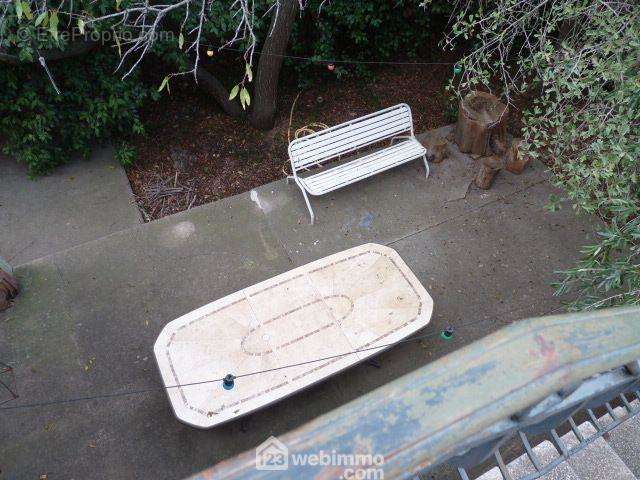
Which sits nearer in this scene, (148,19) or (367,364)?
(367,364)

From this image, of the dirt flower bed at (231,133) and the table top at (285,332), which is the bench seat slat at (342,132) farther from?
the table top at (285,332)

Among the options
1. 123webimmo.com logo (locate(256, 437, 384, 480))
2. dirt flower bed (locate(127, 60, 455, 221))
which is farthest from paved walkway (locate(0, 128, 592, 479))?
123webimmo.com logo (locate(256, 437, 384, 480))

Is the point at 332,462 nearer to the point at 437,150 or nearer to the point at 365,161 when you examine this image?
the point at 365,161

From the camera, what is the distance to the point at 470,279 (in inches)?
199

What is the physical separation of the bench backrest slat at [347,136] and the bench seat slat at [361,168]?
190mm

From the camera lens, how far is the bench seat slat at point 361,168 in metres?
5.44

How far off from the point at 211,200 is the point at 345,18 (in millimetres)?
3209

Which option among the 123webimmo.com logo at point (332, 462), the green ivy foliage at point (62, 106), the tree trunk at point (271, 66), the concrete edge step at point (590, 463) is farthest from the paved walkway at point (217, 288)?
the 123webimmo.com logo at point (332, 462)

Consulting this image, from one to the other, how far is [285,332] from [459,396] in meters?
3.23

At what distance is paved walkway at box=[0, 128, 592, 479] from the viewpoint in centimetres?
395

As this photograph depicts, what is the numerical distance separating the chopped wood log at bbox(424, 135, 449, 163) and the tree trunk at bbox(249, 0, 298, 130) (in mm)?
2269

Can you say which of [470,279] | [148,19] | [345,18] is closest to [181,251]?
[148,19]

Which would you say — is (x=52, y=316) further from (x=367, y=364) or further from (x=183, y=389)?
(x=367, y=364)

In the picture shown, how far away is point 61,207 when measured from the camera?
5754 millimetres
